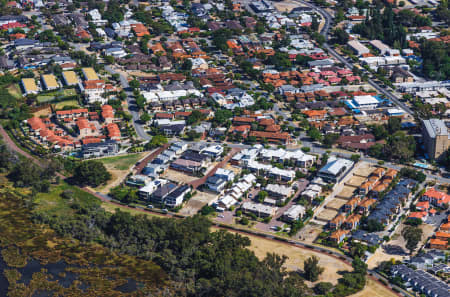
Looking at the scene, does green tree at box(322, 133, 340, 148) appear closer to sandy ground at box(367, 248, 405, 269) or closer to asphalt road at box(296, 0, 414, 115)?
asphalt road at box(296, 0, 414, 115)

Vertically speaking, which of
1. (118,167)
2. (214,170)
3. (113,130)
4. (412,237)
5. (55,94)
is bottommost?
(214,170)

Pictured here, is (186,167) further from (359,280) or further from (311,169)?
(359,280)

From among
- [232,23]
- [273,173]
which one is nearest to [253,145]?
[273,173]

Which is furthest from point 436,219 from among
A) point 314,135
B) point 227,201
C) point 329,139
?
point 227,201

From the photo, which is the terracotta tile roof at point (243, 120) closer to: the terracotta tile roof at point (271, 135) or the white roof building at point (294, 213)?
the terracotta tile roof at point (271, 135)

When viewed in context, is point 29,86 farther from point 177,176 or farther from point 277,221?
point 277,221

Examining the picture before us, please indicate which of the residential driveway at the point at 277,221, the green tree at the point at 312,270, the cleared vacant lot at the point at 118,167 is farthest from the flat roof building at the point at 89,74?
the green tree at the point at 312,270
